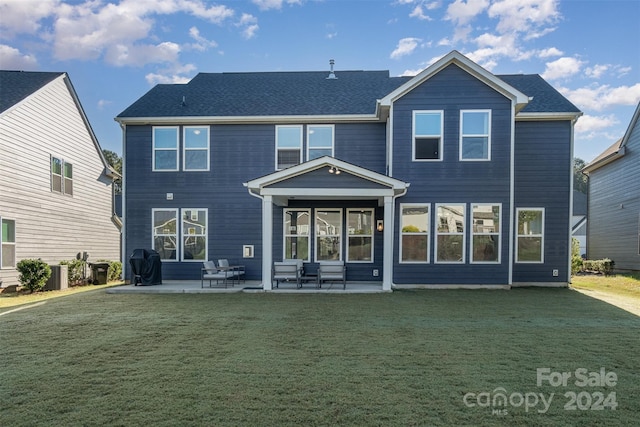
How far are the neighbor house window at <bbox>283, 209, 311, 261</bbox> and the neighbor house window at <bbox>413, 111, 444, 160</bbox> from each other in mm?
3891

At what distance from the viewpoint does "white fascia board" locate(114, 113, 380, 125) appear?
12188 millimetres

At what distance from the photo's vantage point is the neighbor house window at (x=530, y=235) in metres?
11.7

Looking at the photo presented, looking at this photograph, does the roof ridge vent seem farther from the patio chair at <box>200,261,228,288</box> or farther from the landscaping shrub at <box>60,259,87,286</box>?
the landscaping shrub at <box>60,259,87,286</box>

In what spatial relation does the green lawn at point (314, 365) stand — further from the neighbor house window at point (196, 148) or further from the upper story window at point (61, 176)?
the upper story window at point (61, 176)

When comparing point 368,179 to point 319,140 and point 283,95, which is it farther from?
point 283,95

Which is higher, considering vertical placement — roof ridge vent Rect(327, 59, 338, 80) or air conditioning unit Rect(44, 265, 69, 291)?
roof ridge vent Rect(327, 59, 338, 80)

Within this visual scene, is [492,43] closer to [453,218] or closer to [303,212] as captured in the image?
[453,218]

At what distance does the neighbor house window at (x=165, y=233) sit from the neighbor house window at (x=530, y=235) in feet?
35.5

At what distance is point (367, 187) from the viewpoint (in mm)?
10242

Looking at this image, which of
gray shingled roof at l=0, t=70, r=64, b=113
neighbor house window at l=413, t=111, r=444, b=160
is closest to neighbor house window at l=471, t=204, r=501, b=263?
neighbor house window at l=413, t=111, r=444, b=160

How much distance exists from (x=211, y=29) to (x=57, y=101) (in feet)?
20.1

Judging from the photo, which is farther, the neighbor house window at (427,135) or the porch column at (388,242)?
the neighbor house window at (427,135)

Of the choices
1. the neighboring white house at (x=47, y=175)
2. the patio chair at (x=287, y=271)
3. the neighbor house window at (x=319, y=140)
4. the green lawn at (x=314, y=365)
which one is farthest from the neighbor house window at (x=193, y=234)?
the neighboring white house at (x=47, y=175)

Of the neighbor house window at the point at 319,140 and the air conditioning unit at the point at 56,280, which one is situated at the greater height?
the neighbor house window at the point at 319,140
